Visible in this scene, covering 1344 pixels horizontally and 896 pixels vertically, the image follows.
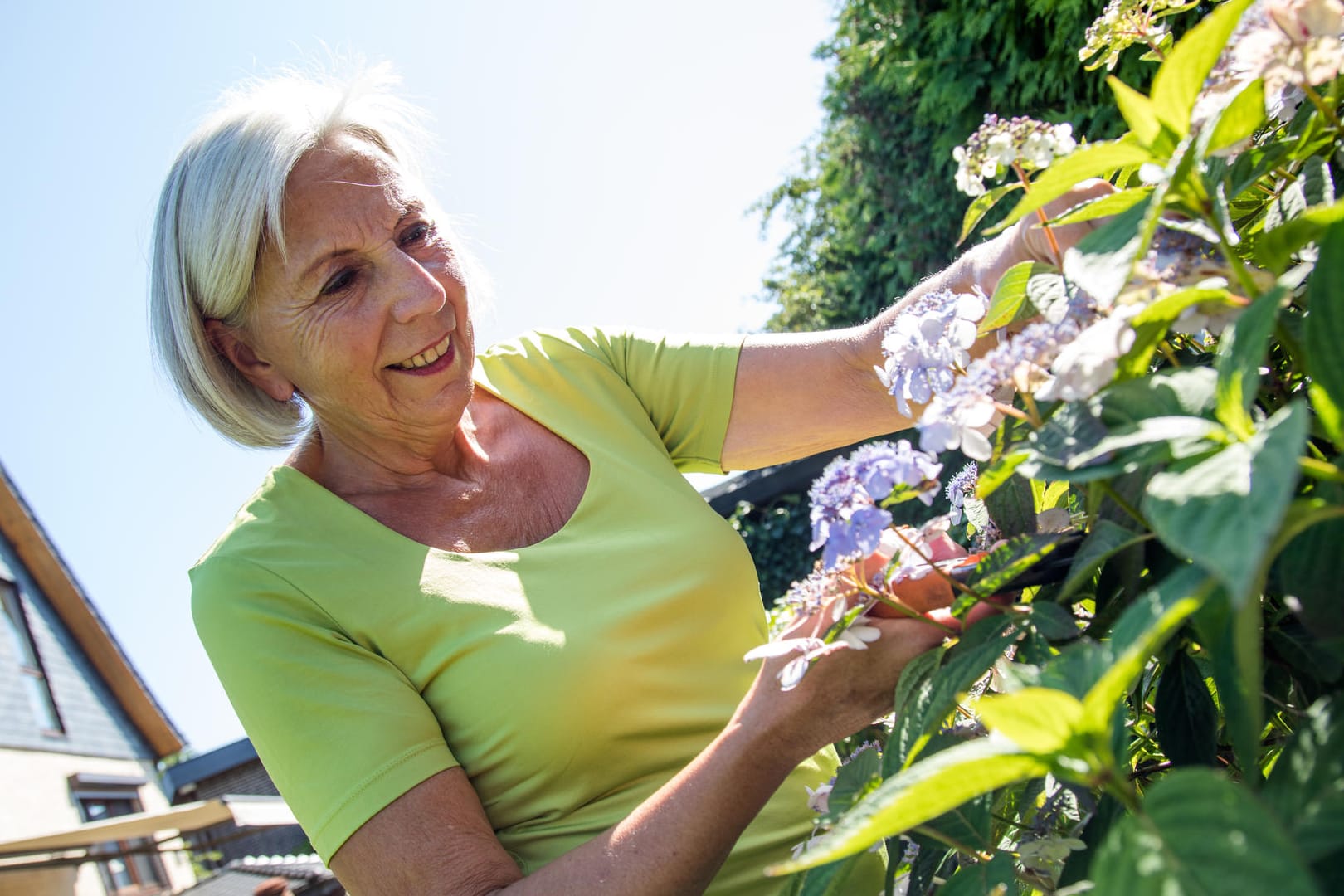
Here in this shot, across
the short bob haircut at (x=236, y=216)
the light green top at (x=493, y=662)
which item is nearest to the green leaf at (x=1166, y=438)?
the light green top at (x=493, y=662)

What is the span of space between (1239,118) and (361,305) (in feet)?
4.81

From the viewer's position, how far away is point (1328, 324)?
64 cm

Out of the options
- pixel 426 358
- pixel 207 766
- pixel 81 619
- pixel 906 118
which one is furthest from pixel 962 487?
pixel 207 766

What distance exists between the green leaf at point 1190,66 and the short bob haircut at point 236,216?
4.81 feet

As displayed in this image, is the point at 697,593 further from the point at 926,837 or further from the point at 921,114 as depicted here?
the point at 921,114

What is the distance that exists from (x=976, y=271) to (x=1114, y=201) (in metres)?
0.69

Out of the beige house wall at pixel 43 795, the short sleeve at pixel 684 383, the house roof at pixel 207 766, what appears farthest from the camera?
the house roof at pixel 207 766

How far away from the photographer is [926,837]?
3.09ft

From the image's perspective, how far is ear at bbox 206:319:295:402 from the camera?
80.7 inches

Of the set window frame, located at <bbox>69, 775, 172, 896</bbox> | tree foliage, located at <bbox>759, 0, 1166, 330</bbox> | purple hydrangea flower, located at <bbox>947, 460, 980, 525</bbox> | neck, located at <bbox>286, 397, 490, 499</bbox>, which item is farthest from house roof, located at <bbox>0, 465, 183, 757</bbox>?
purple hydrangea flower, located at <bbox>947, 460, 980, 525</bbox>

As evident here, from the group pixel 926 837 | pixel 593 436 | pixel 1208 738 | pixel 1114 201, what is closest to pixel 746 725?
pixel 926 837

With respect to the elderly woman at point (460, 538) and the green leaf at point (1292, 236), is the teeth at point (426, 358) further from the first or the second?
the green leaf at point (1292, 236)

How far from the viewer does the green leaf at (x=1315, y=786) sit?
552 millimetres

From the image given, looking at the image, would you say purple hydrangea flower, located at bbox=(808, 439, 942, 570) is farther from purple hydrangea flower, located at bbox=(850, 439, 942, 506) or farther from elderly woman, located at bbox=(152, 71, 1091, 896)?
elderly woman, located at bbox=(152, 71, 1091, 896)
